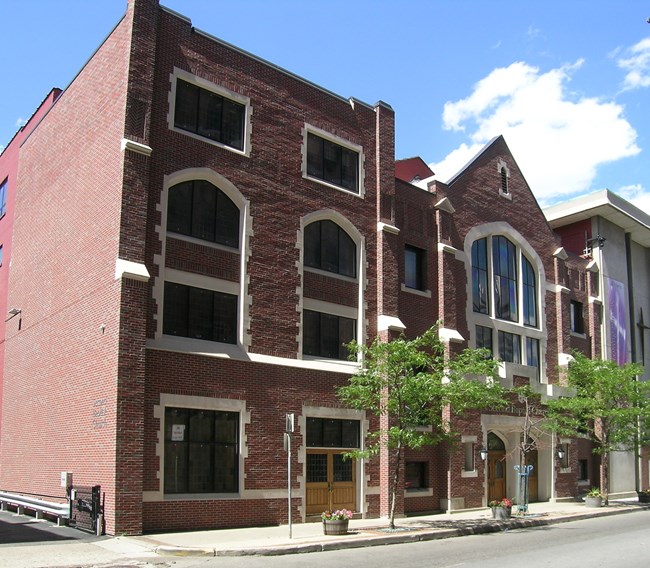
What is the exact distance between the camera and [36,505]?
20.4 metres

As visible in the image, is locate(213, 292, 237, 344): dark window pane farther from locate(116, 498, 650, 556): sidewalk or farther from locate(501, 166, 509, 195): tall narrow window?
locate(501, 166, 509, 195): tall narrow window

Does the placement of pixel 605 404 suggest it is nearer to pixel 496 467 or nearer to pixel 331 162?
pixel 496 467

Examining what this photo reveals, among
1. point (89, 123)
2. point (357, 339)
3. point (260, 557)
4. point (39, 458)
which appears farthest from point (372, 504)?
point (89, 123)

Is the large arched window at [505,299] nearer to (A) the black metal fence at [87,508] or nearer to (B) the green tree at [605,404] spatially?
(B) the green tree at [605,404]

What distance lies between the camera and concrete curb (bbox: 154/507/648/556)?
15758 mm

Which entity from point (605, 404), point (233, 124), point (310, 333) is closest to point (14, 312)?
point (233, 124)

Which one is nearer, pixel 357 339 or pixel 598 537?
pixel 598 537

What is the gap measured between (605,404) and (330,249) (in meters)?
15.8

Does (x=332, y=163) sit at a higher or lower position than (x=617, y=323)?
higher

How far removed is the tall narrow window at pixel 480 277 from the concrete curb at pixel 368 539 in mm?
8871

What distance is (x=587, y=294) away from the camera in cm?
3866

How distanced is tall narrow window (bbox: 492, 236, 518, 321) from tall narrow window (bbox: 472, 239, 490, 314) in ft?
2.15

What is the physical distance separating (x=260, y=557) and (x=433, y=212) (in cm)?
1672

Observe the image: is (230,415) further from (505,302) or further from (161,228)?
(505,302)
